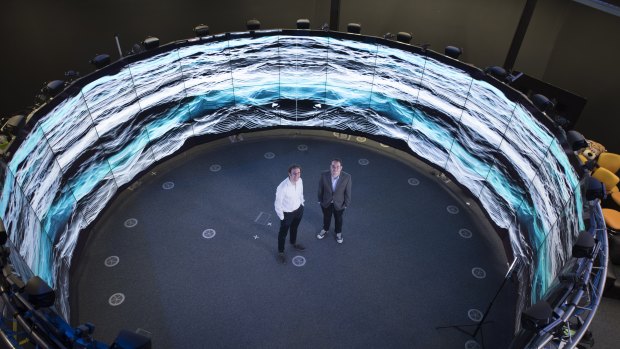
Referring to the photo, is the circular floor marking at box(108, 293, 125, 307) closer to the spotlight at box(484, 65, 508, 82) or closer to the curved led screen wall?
the curved led screen wall

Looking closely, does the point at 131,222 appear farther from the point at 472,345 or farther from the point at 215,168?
the point at 472,345

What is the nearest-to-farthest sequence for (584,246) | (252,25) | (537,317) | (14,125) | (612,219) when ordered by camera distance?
(537,317), (584,246), (14,125), (612,219), (252,25)

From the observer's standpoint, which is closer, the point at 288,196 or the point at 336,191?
the point at 288,196

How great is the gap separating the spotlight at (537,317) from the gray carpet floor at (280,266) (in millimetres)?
1680

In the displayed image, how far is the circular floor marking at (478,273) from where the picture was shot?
5070 mm

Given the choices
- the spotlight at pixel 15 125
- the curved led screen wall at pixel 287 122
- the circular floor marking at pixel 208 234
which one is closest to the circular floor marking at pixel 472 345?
the curved led screen wall at pixel 287 122

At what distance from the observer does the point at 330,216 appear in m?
5.31

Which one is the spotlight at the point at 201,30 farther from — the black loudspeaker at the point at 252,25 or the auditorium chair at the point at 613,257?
the auditorium chair at the point at 613,257

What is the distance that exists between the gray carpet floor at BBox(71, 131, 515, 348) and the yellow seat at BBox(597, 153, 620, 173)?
1743 mm

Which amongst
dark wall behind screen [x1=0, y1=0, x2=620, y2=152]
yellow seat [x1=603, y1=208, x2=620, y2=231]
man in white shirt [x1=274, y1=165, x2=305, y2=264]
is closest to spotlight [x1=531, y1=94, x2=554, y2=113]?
yellow seat [x1=603, y1=208, x2=620, y2=231]

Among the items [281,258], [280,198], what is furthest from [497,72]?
[281,258]

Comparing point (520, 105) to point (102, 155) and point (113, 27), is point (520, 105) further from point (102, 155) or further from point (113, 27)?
point (113, 27)

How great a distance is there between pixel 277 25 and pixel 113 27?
2.73 meters

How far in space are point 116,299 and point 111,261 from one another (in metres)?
0.56
